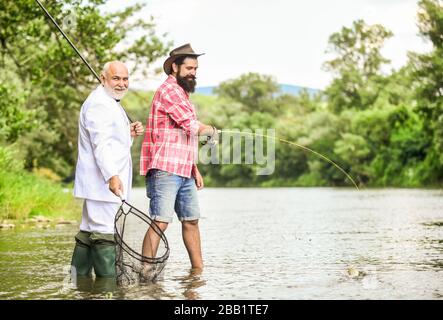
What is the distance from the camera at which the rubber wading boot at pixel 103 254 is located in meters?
7.70

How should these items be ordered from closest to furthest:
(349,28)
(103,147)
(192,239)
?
(103,147)
(192,239)
(349,28)

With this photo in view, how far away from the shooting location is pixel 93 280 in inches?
311

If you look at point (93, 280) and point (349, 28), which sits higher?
point (349, 28)

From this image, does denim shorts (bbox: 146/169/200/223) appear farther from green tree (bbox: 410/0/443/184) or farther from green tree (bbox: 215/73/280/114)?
green tree (bbox: 215/73/280/114)

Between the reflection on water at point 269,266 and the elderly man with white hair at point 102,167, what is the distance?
30cm

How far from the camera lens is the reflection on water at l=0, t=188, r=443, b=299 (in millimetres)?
7203

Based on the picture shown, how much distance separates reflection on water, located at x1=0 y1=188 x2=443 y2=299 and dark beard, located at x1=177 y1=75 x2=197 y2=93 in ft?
5.73

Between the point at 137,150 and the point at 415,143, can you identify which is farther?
the point at 137,150

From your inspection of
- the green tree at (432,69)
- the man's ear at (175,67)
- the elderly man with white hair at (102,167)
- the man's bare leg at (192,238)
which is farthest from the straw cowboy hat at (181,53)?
the green tree at (432,69)

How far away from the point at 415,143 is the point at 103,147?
58665 millimetres

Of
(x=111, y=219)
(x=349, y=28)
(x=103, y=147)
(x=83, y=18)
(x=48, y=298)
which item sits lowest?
(x=48, y=298)

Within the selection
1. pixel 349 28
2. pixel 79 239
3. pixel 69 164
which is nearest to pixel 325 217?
pixel 79 239

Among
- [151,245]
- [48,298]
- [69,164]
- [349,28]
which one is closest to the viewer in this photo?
[48,298]

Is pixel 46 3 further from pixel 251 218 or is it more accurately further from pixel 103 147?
pixel 103 147
